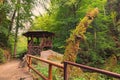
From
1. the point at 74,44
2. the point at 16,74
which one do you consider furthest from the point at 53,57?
the point at 16,74

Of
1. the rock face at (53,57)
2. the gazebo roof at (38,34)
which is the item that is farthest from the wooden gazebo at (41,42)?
the rock face at (53,57)

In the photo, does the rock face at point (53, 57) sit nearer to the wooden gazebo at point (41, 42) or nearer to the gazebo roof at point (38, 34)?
the wooden gazebo at point (41, 42)

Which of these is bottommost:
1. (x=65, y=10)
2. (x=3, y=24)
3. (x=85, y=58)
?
(x=85, y=58)

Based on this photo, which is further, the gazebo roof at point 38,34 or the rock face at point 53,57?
the gazebo roof at point 38,34

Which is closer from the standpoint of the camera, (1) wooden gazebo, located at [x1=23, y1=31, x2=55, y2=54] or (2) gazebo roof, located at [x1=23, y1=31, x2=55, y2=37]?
(1) wooden gazebo, located at [x1=23, y1=31, x2=55, y2=54]

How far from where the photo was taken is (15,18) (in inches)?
1187

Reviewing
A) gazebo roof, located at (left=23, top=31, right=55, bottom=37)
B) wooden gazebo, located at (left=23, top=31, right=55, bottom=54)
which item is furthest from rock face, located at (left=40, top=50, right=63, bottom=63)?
gazebo roof, located at (left=23, top=31, right=55, bottom=37)

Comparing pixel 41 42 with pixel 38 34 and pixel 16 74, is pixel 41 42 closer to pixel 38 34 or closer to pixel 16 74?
pixel 38 34

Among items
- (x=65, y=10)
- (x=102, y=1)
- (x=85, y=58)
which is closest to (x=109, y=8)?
(x=102, y=1)

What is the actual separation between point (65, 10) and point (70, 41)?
55.9 ft

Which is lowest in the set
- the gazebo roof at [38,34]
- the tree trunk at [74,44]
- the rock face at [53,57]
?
the rock face at [53,57]

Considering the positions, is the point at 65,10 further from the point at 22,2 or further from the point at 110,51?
the point at 110,51

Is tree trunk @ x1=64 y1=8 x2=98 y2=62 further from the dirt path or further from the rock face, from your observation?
the dirt path

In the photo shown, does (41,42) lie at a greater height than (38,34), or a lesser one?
lesser
